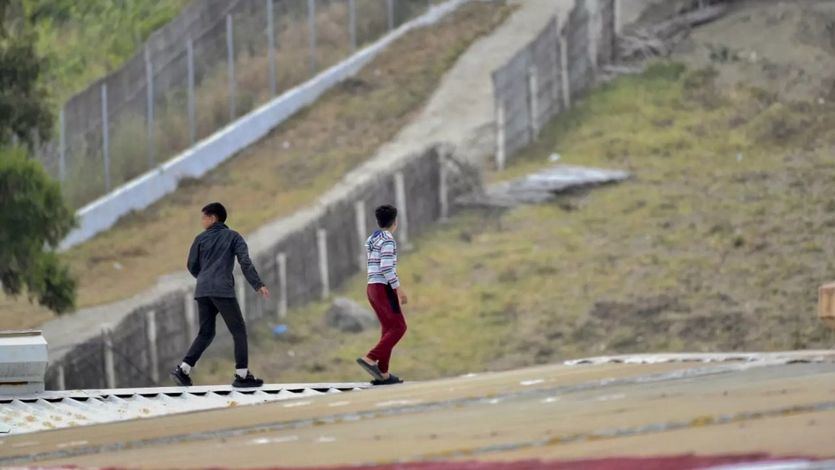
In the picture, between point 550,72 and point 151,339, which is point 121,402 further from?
point 550,72

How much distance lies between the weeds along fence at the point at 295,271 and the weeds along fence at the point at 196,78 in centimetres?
415

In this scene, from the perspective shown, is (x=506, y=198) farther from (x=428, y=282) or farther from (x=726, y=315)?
(x=726, y=315)

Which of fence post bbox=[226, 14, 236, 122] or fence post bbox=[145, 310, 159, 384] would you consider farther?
fence post bbox=[226, 14, 236, 122]

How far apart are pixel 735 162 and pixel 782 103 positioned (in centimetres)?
339

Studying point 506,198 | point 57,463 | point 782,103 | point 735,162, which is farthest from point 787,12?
point 57,463

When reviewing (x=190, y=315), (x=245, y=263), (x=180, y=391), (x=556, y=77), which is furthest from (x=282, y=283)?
(x=245, y=263)

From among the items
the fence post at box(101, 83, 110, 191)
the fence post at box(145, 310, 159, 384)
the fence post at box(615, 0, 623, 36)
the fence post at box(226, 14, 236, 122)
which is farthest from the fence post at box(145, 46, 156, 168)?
the fence post at box(615, 0, 623, 36)

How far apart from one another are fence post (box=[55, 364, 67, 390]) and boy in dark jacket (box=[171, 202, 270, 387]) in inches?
440

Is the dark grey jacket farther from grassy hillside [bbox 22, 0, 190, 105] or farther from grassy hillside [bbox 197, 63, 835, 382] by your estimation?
grassy hillside [bbox 22, 0, 190, 105]

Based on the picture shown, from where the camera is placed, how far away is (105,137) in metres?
35.4

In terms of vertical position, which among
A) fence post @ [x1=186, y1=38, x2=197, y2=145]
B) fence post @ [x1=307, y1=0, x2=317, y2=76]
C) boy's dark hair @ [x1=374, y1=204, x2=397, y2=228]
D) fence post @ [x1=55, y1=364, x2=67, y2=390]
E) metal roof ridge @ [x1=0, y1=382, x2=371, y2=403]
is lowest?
fence post @ [x1=55, y1=364, x2=67, y2=390]

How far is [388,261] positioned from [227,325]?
1363 mm

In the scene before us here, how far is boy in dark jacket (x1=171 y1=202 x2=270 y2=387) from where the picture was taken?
15273 mm

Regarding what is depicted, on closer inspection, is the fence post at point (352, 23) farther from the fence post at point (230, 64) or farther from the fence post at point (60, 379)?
the fence post at point (60, 379)
